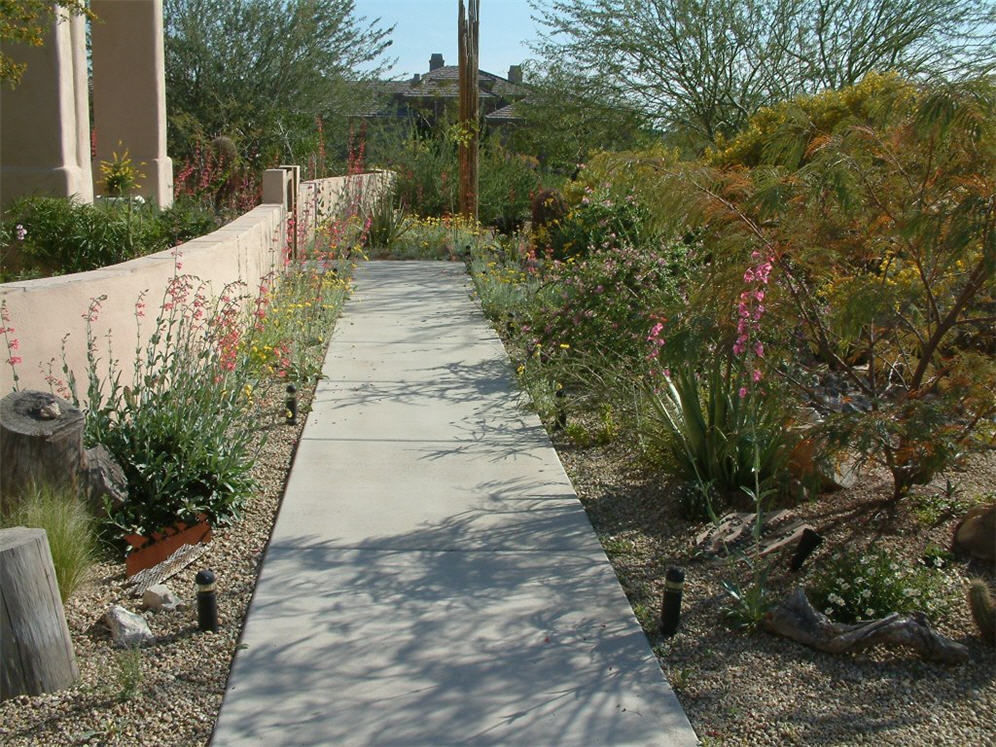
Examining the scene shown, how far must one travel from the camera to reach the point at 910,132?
4984 mm

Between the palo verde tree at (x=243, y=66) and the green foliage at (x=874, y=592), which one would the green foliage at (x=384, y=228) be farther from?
the green foliage at (x=874, y=592)

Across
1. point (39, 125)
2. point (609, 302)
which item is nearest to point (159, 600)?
point (609, 302)

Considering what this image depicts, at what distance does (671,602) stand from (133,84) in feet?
46.5

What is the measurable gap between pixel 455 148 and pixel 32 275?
12970mm

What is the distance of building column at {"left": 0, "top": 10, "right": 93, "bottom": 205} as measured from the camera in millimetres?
12492

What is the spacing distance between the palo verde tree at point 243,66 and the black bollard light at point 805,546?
19.8 meters

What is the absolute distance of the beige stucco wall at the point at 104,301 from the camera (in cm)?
520

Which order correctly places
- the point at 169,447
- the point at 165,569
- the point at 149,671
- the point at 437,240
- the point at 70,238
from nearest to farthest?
the point at 149,671 → the point at 165,569 → the point at 169,447 → the point at 70,238 → the point at 437,240

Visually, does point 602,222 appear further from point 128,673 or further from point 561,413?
Result: point 128,673

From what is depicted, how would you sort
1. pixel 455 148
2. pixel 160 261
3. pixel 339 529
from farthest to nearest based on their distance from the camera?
pixel 455 148 → pixel 160 261 → pixel 339 529

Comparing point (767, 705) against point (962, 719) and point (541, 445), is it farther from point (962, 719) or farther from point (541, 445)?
point (541, 445)

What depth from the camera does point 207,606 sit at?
14.3 ft

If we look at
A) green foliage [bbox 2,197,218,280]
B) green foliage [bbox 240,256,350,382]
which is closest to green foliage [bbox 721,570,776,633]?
green foliage [bbox 240,256,350,382]

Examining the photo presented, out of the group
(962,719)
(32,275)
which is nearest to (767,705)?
(962,719)
